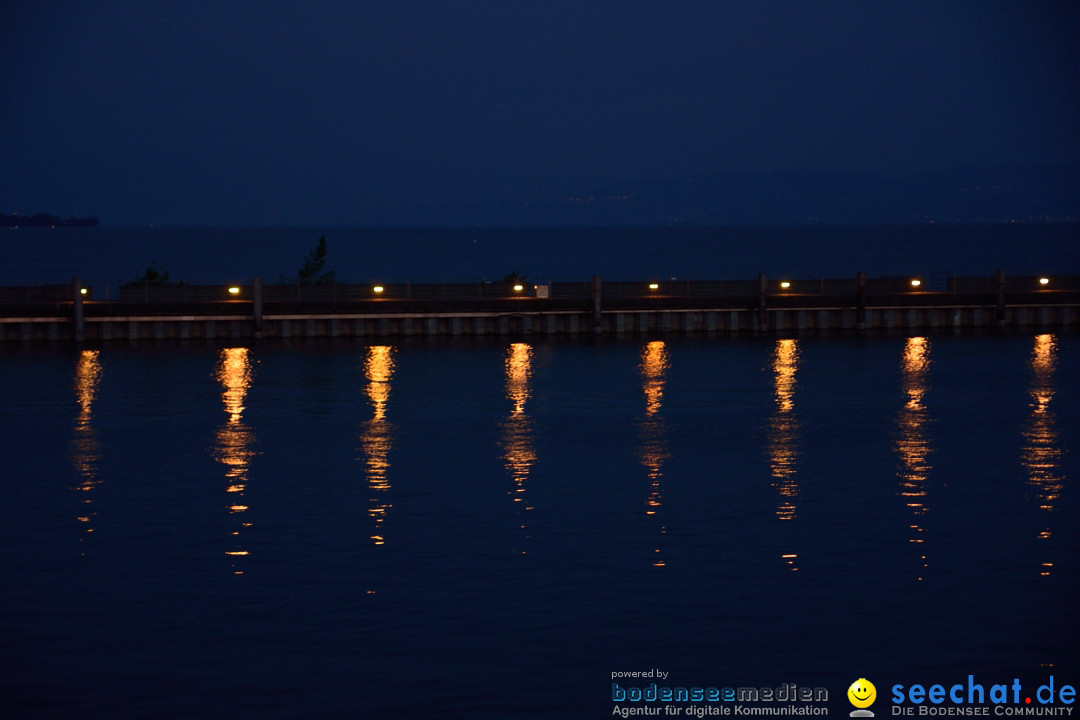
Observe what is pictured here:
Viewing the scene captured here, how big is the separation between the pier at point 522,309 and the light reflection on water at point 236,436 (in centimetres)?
408

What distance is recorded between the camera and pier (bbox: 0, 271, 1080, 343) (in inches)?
2579

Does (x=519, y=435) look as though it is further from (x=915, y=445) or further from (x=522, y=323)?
(x=522, y=323)

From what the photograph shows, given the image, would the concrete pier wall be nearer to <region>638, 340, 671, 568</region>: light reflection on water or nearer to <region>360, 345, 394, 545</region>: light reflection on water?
<region>638, 340, 671, 568</region>: light reflection on water

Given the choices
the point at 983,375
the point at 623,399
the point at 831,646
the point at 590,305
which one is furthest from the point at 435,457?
the point at 590,305

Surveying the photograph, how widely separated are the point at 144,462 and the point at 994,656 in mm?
23717

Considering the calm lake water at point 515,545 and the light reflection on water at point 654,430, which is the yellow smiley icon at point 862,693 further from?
the light reflection on water at point 654,430

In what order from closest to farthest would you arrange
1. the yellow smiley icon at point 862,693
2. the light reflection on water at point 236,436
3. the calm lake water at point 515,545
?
the yellow smiley icon at point 862,693 → the calm lake water at point 515,545 → the light reflection on water at point 236,436

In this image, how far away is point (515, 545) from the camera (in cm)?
2608

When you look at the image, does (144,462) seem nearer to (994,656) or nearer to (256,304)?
(994,656)

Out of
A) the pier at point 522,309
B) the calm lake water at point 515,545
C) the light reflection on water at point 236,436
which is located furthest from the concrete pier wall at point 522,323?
the calm lake water at point 515,545

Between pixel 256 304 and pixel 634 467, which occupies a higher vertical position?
pixel 256 304

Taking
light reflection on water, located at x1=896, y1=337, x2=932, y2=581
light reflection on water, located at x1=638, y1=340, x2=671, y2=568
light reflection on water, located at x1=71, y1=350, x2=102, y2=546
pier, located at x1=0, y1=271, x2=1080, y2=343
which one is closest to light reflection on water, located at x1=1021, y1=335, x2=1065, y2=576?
light reflection on water, located at x1=896, y1=337, x2=932, y2=581

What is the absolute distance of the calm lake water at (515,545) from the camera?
19.2 meters

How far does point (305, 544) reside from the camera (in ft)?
86.6
